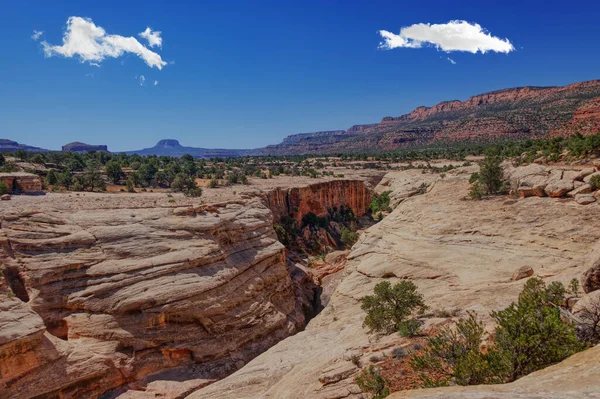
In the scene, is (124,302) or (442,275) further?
(442,275)

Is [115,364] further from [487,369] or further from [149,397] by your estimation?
[487,369]

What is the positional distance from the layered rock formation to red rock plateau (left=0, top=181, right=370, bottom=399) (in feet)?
12.1

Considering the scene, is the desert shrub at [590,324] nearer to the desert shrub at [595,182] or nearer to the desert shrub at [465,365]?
the desert shrub at [465,365]

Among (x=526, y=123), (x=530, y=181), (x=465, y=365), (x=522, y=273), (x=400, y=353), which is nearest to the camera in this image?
(x=465, y=365)

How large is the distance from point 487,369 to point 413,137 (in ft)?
574

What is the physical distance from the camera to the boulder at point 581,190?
2473 centimetres

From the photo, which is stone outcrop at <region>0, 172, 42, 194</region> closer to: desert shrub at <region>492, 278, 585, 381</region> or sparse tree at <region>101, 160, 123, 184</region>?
sparse tree at <region>101, 160, 123, 184</region>

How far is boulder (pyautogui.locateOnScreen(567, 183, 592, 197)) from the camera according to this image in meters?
24.7

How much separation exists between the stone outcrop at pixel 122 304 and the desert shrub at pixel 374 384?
1290 centimetres

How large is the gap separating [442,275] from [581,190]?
42.4 ft

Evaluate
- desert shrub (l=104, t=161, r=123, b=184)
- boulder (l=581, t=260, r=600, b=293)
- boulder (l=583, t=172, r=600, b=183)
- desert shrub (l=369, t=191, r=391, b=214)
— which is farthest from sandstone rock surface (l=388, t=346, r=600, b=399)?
desert shrub (l=369, t=191, r=391, b=214)

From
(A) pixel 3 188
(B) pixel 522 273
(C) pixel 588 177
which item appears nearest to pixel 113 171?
(A) pixel 3 188

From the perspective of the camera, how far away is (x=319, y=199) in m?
54.8

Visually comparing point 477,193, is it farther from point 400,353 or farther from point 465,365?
point 465,365
